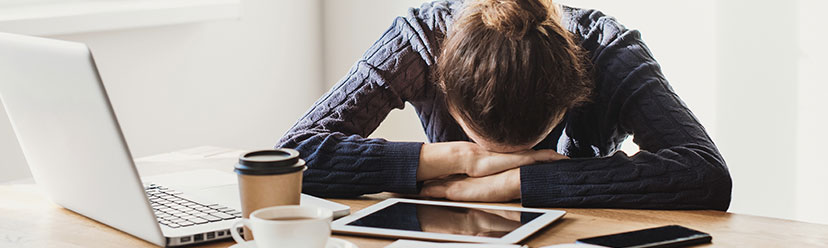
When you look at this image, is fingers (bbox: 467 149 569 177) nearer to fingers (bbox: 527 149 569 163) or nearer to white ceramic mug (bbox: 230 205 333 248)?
fingers (bbox: 527 149 569 163)

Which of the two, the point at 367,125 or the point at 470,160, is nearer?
the point at 470,160

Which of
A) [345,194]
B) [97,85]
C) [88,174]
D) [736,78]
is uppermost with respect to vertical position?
[97,85]

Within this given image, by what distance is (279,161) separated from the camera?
0.93 m

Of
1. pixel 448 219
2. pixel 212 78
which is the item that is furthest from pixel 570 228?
pixel 212 78

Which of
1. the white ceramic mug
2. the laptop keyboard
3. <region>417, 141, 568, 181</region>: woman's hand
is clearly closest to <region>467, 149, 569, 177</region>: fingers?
<region>417, 141, 568, 181</region>: woman's hand

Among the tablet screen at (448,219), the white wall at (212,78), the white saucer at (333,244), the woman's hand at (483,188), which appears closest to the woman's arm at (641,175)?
the woman's hand at (483,188)

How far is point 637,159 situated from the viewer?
1311mm

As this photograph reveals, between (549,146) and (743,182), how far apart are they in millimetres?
1359

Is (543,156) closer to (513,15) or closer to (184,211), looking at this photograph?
(513,15)

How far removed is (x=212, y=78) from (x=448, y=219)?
6.72ft

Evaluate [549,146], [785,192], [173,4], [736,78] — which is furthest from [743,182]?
[173,4]

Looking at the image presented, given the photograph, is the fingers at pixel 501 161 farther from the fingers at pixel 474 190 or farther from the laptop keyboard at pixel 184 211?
A: the laptop keyboard at pixel 184 211

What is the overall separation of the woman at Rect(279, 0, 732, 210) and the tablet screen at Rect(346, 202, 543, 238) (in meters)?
0.11

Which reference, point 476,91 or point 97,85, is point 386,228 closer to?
point 476,91
